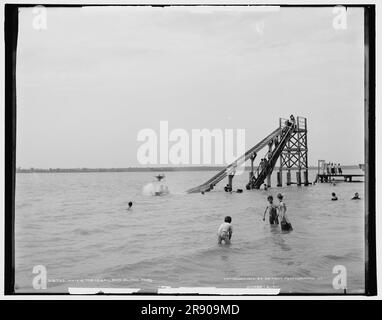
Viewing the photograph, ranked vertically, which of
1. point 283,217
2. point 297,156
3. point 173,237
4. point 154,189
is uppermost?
point 297,156

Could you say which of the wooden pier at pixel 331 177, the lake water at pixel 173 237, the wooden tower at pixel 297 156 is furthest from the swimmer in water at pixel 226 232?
the wooden pier at pixel 331 177

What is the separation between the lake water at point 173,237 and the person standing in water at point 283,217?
4 centimetres

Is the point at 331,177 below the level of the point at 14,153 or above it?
below

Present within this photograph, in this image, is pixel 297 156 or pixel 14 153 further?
pixel 297 156

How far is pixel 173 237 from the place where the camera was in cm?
402

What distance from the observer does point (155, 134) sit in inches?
158

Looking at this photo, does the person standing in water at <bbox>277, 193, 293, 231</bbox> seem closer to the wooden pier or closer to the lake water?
the lake water

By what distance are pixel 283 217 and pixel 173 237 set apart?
82 cm

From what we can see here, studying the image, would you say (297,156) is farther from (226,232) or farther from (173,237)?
(173,237)

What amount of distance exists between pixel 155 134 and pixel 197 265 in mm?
997

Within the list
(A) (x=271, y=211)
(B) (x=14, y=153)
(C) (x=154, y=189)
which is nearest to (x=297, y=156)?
(A) (x=271, y=211)
